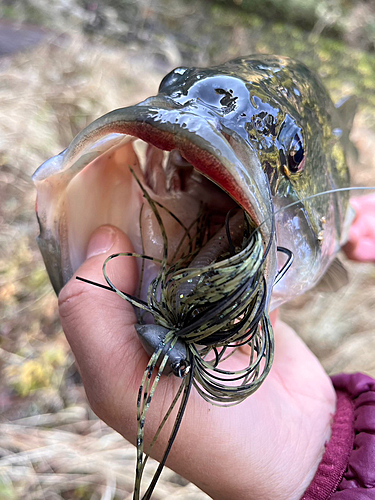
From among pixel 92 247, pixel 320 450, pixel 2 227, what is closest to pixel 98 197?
pixel 92 247

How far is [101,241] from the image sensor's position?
1.10m

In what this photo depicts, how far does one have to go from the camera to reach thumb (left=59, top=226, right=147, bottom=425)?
903 millimetres

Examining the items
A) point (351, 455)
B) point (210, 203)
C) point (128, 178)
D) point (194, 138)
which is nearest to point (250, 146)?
point (194, 138)

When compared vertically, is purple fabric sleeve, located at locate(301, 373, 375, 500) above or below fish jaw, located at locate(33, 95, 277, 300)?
below

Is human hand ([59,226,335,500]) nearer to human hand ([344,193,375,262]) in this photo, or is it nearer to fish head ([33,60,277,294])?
fish head ([33,60,277,294])

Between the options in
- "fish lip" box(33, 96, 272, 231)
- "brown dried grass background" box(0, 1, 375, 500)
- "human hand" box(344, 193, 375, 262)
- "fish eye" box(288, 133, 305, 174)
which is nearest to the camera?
"fish lip" box(33, 96, 272, 231)

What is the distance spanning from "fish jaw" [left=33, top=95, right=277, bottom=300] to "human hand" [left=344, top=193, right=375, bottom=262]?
1340 mm

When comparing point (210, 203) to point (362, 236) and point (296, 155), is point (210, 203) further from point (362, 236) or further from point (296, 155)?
point (362, 236)

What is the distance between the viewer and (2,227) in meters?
2.69

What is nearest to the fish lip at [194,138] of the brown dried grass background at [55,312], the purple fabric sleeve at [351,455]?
the purple fabric sleeve at [351,455]

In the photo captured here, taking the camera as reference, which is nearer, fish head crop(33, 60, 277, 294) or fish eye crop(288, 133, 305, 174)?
fish head crop(33, 60, 277, 294)

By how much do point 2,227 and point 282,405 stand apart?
2216 mm

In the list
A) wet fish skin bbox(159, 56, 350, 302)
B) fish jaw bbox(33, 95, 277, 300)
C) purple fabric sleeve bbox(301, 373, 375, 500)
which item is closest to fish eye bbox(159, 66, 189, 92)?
wet fish skin bbox(159, 56, 350, 302)

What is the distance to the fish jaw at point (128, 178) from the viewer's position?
2.31 feet
